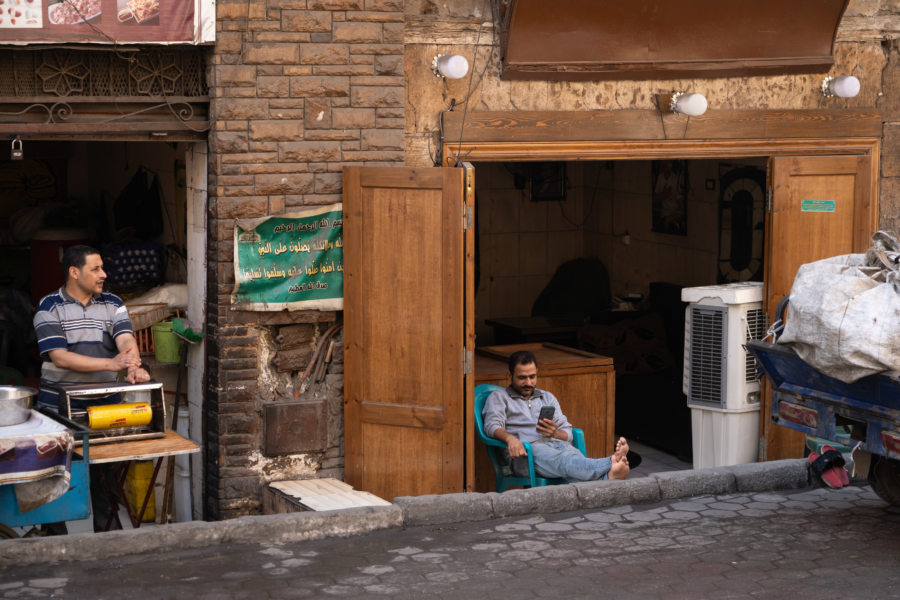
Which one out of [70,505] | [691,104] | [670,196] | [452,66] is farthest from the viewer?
[670,196]

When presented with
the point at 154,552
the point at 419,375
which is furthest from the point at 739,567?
the point at 154,552

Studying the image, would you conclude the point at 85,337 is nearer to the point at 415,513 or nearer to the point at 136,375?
the point at 136,375

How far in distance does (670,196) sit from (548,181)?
1841mm

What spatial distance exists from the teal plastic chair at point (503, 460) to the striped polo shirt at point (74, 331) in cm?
258

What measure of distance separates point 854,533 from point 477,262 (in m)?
7.52

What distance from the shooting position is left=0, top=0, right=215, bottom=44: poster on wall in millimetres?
7473

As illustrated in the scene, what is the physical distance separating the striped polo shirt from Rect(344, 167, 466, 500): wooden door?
1.64 meters

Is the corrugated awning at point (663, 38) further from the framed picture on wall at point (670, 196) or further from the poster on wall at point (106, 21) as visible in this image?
the framed picture on wall at point (670, 196)

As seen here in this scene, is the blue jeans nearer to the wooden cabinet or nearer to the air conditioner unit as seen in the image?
the wooden cabinet

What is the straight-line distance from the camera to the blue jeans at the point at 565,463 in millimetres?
8266

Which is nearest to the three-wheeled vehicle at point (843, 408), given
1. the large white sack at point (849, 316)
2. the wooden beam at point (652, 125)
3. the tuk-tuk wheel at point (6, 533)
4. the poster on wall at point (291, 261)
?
the large white sack at point (849, 316)

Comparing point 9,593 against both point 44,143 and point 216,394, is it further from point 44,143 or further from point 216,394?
point 44,143

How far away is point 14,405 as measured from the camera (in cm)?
649

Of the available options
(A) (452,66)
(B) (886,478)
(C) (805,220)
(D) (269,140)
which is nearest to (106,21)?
(D) (269,140)
